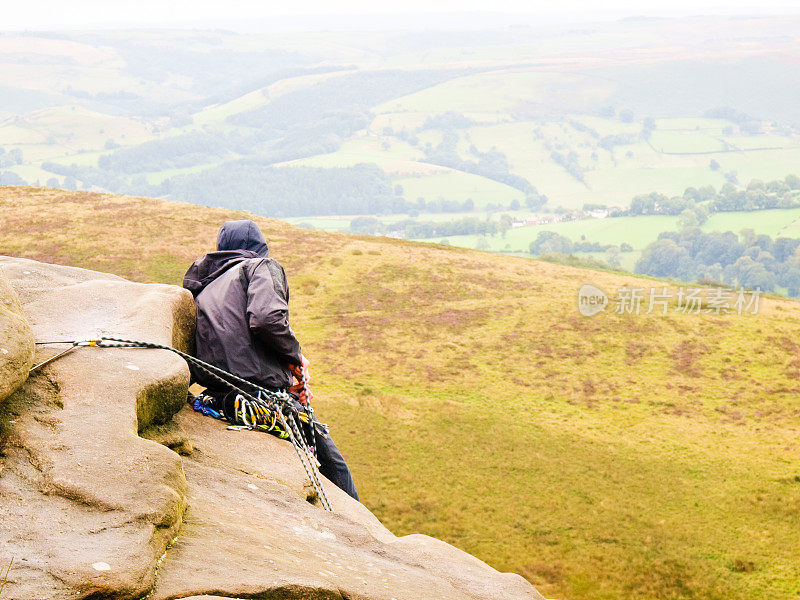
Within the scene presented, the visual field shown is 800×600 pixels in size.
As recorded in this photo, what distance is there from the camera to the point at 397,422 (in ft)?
75.2


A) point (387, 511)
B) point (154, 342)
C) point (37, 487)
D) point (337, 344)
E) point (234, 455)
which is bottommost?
point (387, 511)

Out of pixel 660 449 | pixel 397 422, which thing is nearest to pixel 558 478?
pixel 660 449

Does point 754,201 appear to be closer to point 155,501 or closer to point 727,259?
point 727,259

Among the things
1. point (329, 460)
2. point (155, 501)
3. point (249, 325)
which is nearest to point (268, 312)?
point (249, 325)

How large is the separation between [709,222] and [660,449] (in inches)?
6859

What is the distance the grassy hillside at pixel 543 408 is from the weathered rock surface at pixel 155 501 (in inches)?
287

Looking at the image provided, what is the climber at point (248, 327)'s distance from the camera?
10.4m

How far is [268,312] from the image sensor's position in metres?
10.2

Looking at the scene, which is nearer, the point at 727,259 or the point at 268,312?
the point at 268,312

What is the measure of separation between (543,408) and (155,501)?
18795mm

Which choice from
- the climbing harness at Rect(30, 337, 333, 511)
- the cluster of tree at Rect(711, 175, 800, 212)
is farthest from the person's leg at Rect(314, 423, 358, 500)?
the cluster of tree at Rect(711, 175, 800, 212)

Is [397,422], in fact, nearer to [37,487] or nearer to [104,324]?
[104,324]

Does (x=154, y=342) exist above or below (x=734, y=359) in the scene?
above

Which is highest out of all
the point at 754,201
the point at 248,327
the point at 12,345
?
the point at 754,201
